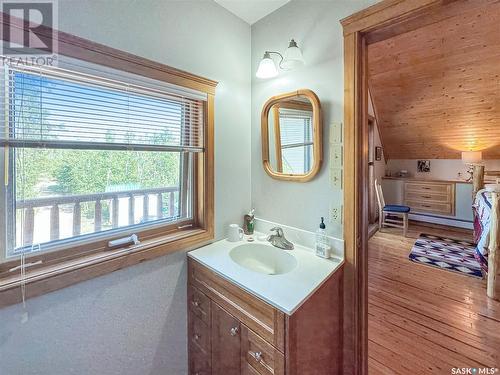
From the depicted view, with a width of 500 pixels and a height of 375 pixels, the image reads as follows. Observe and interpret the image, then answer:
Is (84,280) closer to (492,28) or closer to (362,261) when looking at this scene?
(362,261)

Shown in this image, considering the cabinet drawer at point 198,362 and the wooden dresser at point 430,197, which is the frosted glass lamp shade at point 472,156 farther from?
the cabinet drawer at point 198,362

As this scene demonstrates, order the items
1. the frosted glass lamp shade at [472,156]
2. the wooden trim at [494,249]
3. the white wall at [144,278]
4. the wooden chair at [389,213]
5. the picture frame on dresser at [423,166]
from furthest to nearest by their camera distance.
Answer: the picture frame on dresser at [423,166] → the wooden chair at [389,213] → the frosted glass lamp shade at [472,156] → the wooden trim at [494,249] → the white wall at [144,278]

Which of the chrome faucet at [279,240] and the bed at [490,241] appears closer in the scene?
the chrome faucet at [279,240]

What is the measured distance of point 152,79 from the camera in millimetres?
1234

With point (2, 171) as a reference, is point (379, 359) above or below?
below

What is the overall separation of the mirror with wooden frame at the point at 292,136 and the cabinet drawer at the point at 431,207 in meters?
4.59

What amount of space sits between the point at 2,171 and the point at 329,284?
1.50 meters

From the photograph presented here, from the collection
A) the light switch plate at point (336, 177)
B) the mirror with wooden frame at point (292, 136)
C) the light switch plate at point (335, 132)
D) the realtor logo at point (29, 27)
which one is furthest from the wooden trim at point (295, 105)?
the realtor logo at point (29, 27)

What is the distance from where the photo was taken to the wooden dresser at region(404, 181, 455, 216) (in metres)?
4.43

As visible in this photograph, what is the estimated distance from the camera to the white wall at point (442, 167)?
4426 mm

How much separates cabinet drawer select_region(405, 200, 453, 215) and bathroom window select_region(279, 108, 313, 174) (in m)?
4.59

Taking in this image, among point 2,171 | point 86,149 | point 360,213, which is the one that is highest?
point 86,149

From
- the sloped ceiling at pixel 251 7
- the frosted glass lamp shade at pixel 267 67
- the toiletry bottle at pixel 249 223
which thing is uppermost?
the sloped ceiling at pixel 251 7

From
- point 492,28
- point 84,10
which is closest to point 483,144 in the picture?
point 492,28
